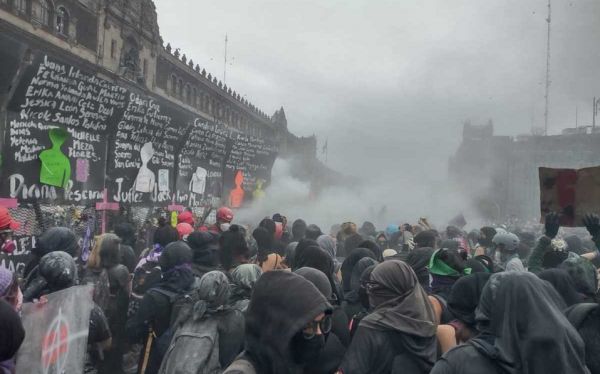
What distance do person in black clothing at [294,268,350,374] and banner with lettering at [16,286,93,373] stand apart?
1.42 metres

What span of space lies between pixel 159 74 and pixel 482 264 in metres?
25.3

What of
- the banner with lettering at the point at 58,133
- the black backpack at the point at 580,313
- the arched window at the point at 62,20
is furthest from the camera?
the arched window at the point at 62,20

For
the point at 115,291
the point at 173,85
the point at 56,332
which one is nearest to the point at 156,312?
the point at 56,332

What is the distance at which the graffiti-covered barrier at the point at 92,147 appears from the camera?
16.7 feet

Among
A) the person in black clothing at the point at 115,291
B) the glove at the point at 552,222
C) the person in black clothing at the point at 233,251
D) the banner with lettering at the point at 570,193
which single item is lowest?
the person in black clothing at the point at 115,291

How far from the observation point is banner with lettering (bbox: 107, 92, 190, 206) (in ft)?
22.3

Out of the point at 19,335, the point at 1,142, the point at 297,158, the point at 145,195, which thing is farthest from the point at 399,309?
the point at 297,158

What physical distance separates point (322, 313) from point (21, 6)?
18.3 meters

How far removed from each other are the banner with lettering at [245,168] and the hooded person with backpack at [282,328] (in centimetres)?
856

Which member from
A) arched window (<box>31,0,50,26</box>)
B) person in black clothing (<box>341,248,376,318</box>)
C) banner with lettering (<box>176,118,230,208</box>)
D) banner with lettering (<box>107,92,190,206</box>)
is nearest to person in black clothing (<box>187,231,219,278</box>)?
person in black clothing (<box>341,248,376,318</box>)

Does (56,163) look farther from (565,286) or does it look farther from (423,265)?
(565,286)

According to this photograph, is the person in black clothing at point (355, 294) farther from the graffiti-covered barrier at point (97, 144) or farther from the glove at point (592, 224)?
the graffiti-covered barrier at point (97, 144)

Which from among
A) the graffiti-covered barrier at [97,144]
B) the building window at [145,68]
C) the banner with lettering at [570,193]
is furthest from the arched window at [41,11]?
the banner with lettering at [570,193]

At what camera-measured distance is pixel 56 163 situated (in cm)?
549
